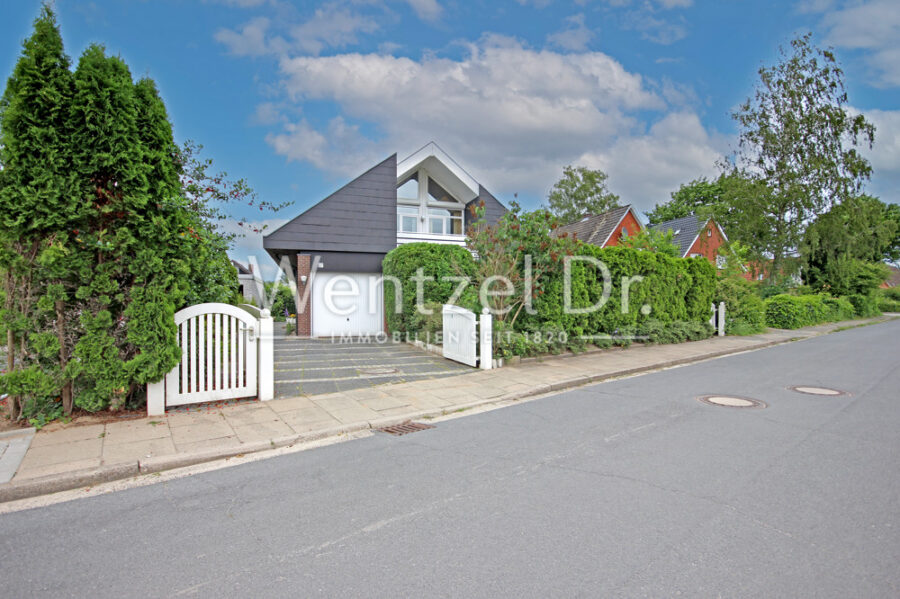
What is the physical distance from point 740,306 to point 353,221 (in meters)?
14.8

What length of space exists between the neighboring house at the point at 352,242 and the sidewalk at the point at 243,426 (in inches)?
327

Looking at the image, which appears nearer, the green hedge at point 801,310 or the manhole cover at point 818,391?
the manhole cover at point 818,391

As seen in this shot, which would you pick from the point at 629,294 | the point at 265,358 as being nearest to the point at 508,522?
the point at 265,358

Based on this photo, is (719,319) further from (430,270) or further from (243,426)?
(243,426)

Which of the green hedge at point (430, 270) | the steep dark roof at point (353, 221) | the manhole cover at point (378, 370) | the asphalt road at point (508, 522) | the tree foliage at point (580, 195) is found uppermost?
the tree foliage at point (580, 195)

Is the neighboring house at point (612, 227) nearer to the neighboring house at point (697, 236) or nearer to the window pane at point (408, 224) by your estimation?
the neighboring house at point (697, 236)

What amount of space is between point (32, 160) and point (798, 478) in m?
7.74

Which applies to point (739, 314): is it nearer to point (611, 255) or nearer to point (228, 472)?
point (611, 255)

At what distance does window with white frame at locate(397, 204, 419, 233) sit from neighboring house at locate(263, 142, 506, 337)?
8.4 inches

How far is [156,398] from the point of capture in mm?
5406

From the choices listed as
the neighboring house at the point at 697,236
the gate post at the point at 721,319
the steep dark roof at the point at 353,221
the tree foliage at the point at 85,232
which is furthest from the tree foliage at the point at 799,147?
the tree foliage at the point at 85,232

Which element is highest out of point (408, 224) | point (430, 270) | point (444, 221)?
point (444, 221)

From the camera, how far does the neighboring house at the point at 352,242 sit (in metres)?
14.9

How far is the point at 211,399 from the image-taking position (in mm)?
5867
